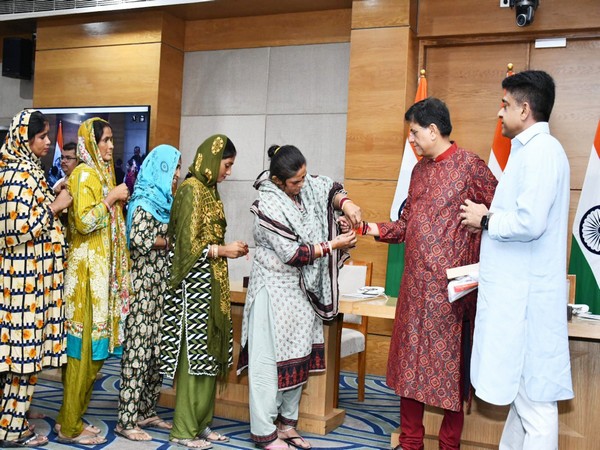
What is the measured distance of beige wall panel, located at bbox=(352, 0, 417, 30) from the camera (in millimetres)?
5555

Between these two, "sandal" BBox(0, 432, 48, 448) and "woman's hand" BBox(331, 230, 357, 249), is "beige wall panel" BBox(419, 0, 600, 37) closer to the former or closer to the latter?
"woman's hand" BBox(331, 230, 357, 249)

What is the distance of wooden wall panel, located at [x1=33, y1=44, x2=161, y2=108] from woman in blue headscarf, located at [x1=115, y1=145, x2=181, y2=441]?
3.17 metres

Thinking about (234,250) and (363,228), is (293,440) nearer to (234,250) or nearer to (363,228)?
(234,250)

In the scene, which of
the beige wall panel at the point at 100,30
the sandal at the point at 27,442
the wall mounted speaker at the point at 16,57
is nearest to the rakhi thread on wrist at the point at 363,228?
the sandal at the point at 27,442

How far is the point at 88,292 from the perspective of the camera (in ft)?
11.1

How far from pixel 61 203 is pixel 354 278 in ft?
7.66

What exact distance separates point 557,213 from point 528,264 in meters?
0.21

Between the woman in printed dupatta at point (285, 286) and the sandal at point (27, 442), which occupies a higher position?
the woman in printed dupatta at point (285, 286)

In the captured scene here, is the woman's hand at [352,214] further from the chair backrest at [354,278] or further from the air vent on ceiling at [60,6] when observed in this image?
the air vent on ceiling at [60,6]

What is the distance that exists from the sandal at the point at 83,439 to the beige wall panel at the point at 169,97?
11.5 ft

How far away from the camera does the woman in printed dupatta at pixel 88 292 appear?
3.36 meters

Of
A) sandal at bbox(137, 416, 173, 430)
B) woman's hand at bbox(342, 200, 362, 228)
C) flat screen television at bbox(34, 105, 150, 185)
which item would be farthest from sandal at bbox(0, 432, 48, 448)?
flat screen television at bbox(34, 105, 150, 185)

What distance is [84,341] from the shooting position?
3.36m

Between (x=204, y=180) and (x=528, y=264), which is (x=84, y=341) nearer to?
(x=204, y=180)
